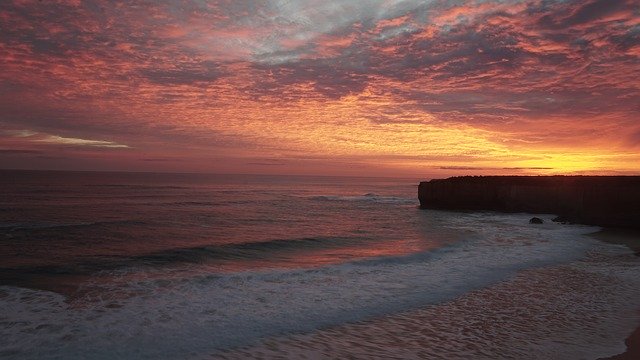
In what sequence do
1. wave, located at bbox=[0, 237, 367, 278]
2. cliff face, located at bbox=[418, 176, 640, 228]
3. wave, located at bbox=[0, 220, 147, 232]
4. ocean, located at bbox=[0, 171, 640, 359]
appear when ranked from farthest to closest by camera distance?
cliff face, located at bbox=[418, 176, 640, 228] → wave, located at bbox=[0, 220, 147, 232] → wave, located at bbox=[0, 237, 367, 278] → ocean, located at bbox=[0, 171, 640, 359]

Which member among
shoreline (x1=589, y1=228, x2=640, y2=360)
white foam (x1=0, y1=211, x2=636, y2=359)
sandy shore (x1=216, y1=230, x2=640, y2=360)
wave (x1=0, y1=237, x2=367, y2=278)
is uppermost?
shoreline (x1=589, y1=228, x2=640, y2=360)

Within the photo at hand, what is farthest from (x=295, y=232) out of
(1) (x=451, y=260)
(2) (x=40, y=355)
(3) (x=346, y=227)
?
(2) (x=40, y=355)

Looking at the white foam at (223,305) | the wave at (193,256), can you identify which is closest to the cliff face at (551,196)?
the white foam at (223,305)

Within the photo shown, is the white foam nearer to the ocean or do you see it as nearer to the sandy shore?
the ocean

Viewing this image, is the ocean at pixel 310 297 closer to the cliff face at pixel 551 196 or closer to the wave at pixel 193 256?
the wave at pixel 193 256

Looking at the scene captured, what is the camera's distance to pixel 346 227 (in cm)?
3180

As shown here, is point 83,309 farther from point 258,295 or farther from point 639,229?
point 639,229

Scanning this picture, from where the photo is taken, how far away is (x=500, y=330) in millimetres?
9242

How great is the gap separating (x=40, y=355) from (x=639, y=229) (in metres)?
35.9

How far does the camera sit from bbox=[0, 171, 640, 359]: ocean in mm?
8375

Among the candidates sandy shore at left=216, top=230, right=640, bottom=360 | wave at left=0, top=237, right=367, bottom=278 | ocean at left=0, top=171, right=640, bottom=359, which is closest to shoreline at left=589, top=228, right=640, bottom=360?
sandy shore at left=216, top=230, right=640, bottom=360

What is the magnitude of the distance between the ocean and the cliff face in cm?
1106

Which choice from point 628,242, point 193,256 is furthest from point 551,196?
point 193,256

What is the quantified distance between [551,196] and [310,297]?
36767mm
